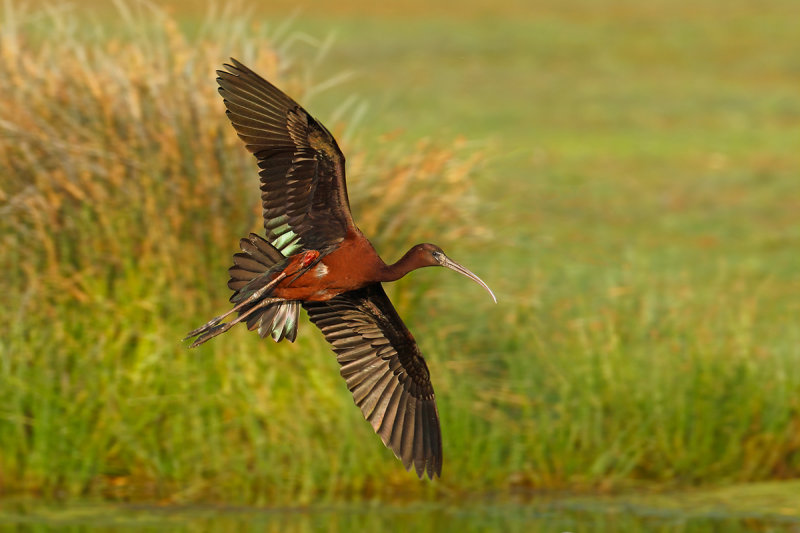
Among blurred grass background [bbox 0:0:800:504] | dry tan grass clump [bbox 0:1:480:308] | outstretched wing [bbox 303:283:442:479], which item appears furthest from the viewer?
dry tan grass clump [bbox 0:1:480:308]

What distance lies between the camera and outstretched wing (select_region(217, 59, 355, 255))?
5094mm

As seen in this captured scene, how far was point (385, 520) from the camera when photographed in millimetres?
6672

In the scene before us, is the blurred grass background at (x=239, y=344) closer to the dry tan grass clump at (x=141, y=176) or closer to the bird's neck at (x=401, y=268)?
the dry tan grass clump at (x=141, y=176)

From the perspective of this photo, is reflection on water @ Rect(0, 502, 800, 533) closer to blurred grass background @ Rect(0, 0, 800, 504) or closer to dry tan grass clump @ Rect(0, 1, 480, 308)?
blurred grass background @ Rect(0, 0, 800, 504)

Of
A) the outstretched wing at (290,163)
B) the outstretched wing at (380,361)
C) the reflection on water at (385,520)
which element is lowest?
the reflection on water at (385,520)

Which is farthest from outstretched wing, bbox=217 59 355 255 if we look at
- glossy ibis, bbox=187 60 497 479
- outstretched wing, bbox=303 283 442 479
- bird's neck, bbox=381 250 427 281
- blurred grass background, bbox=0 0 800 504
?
blurred grass background, bbox=0 0 800 504

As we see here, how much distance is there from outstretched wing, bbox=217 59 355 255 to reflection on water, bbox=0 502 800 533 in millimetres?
1747

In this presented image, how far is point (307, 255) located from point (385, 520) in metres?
1.96

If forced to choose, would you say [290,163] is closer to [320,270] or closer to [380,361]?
[320,270]

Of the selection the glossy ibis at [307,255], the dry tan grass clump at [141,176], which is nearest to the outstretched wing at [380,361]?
the glossy ibis at [307,255]

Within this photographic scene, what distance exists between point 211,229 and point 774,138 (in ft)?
37.1

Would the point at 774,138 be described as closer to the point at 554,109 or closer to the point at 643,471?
the point at 554,109

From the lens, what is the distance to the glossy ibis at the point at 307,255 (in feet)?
16.6

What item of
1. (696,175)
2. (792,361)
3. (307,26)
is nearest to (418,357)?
(792,361)
